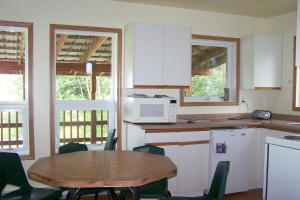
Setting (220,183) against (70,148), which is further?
(70,148)

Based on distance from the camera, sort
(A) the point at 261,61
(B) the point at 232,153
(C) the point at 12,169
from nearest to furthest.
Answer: (C) the point at 12,169
(B) the point at 232,153
(A) the point at 261,61

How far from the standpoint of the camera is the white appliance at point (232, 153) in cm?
401

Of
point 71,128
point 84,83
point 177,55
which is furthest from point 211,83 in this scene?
point 71,128

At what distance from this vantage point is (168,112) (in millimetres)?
4031

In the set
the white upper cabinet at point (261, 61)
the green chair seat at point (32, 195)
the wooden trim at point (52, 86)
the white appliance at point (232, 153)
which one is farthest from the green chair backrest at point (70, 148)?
the white upper cabinet at point (261, 61)

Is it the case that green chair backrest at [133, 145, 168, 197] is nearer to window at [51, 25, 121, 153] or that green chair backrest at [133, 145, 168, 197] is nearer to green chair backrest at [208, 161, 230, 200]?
green chair backrest at [208, 161, 230, 200]

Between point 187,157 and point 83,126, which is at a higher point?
point 83,126

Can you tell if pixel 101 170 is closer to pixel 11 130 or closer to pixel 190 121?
pixel 11 130

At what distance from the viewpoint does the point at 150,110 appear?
3.96m

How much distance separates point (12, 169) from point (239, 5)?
3.43 meters

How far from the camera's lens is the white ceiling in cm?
418

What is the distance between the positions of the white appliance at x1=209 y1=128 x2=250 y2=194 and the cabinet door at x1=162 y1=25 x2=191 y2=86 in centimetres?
82

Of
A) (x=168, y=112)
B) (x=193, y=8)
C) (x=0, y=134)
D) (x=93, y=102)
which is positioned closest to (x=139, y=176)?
(x=168, y=112)

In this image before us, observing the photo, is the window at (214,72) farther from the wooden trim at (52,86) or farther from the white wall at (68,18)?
the wooden trim at (52,86)
